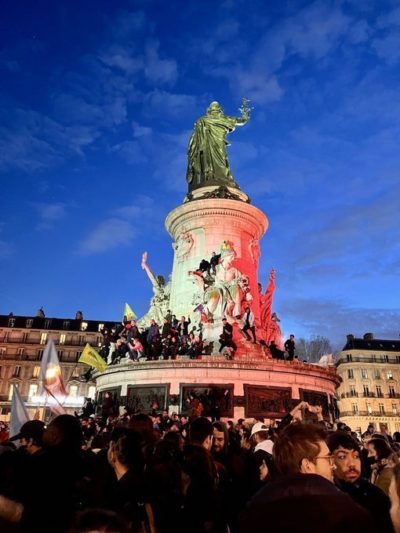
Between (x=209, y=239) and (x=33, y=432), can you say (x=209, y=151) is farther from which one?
(x=33, y=432)

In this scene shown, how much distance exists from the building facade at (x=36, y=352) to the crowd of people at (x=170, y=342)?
3639 centimetres

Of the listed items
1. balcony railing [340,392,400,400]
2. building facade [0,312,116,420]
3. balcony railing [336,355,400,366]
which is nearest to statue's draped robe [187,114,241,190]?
building facade [0,312,116,420]

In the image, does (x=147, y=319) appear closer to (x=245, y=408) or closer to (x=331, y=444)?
(x=245, y=408)

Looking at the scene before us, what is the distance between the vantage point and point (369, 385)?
65438 mm

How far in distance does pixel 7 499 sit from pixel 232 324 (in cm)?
→ 1884

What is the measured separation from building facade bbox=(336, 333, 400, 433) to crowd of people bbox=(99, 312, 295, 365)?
45183mm

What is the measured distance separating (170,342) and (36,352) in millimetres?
48621

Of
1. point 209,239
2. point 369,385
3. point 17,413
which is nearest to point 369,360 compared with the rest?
point 369,385

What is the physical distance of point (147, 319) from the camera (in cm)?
2995

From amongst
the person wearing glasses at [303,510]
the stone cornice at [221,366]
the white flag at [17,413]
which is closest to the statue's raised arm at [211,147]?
the stone cornice at [221,366]

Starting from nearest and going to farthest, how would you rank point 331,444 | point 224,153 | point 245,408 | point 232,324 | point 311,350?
point 331,444
point 245,408
point 232,324
point 224,153
point 311,350

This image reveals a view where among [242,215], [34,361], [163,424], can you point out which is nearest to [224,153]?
[242,215]

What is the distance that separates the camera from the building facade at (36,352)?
58853mm

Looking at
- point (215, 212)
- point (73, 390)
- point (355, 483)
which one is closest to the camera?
point (355, 483)
